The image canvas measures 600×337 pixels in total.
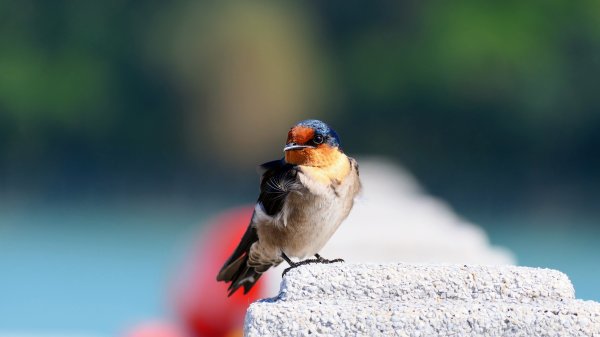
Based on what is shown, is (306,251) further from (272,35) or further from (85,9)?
(85,9)

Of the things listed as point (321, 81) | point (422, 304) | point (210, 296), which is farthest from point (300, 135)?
point (321, 81)

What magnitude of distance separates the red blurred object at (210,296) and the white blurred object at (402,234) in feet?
1.25

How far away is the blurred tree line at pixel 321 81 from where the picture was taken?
397cm

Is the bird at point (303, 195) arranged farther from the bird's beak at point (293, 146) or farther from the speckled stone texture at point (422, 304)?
the speckled stone texture at point (422, 304)

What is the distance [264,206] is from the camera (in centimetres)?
129

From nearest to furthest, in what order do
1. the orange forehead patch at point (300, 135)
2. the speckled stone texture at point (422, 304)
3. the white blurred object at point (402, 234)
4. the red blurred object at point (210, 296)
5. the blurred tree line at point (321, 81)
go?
the speckled stone texture at point (422, 304) → the orange forehead patch at point (300, 135) → the red blurred object at point (210, 296) → the white blurred object at point (402, 234) → the blurred tree line at point (321, 81)

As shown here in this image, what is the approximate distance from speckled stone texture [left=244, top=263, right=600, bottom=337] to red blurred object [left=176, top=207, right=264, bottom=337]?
1.71 m

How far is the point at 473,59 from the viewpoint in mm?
4125

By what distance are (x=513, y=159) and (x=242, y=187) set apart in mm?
1374

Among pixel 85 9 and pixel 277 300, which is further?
pixel 85 9

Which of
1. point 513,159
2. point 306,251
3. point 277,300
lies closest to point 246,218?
point 306,251

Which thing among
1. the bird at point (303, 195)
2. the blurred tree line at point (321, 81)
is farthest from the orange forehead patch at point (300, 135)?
the blurred tree line at point (321, 81)

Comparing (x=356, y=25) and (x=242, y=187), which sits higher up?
(x=356, y=25)

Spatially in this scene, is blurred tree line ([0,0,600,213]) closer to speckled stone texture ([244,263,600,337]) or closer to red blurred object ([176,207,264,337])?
red blurred object ([176,207,264,337])
